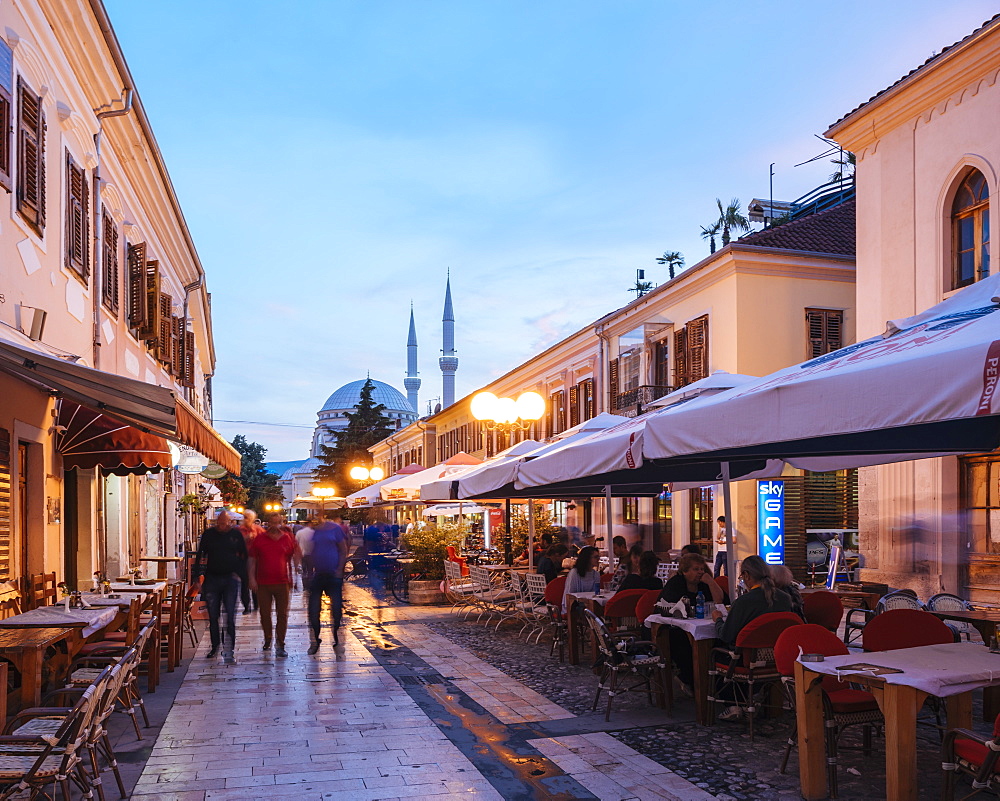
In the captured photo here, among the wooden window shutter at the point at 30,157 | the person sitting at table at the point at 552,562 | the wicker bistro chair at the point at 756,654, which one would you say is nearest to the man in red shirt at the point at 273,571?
the person sitting at table at the point at 552,562

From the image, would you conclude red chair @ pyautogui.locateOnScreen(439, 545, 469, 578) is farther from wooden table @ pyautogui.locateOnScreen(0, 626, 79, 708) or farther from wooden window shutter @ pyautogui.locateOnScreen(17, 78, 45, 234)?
→ wooden table @ pyautogui.locateOnScreen(0, 626, 79, 708)

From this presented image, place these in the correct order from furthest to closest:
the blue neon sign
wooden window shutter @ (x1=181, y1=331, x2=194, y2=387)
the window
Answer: the window, wooden window shutter @ (x1=181, y1=331, x2=194, y2=387), the blue neon sign

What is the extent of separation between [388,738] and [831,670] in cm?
325

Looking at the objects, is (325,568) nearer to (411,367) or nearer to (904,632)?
(904,632)

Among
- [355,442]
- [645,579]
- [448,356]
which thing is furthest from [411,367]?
[645,579]

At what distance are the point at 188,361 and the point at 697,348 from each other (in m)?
12.3

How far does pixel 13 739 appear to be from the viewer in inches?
185

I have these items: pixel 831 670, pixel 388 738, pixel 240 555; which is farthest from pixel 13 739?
pixel 240 555

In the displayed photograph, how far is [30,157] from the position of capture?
8.84 metres

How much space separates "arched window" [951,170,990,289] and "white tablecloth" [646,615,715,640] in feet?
33.1

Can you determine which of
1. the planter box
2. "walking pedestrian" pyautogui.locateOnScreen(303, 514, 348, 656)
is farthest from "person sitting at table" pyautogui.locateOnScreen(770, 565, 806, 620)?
the planter box

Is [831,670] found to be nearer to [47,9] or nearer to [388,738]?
[388,738]

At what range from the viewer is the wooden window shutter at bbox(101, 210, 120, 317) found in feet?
40.0

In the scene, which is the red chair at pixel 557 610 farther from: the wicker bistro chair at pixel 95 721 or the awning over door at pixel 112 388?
the wicker bistro chair at pixel 95 721
